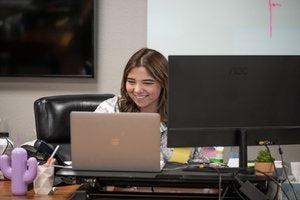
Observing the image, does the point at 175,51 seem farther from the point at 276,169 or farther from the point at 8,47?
the point at 276,169

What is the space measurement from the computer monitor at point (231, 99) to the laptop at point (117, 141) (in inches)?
3.2

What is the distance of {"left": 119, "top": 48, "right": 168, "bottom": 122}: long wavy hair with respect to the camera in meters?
2.19

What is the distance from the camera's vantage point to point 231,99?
1.52 m

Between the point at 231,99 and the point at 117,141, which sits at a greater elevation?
the point at 231,99

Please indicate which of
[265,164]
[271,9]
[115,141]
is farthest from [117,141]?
[271,9]

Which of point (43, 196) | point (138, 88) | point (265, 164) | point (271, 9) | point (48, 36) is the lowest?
point (43, 196)

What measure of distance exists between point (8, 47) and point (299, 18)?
1.96 m

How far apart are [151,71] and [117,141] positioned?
0.76m

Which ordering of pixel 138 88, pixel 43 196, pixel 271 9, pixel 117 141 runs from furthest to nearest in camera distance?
pixel 271 9
pixel 138 88
pixel 43 196
pixel 117 141

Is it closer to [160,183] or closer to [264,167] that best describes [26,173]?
[160,183]

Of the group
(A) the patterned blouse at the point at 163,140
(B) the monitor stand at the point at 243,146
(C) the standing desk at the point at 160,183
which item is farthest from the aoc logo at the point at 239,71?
(A) the patterned blouse at the point at 163,140

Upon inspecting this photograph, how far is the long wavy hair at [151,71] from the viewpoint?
219 centimetres

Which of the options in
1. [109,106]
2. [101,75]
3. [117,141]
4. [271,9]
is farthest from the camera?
[101,75]

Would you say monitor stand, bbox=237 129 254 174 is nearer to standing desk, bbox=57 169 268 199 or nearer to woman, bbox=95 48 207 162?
standing desk, bbox=57 169 268 199
